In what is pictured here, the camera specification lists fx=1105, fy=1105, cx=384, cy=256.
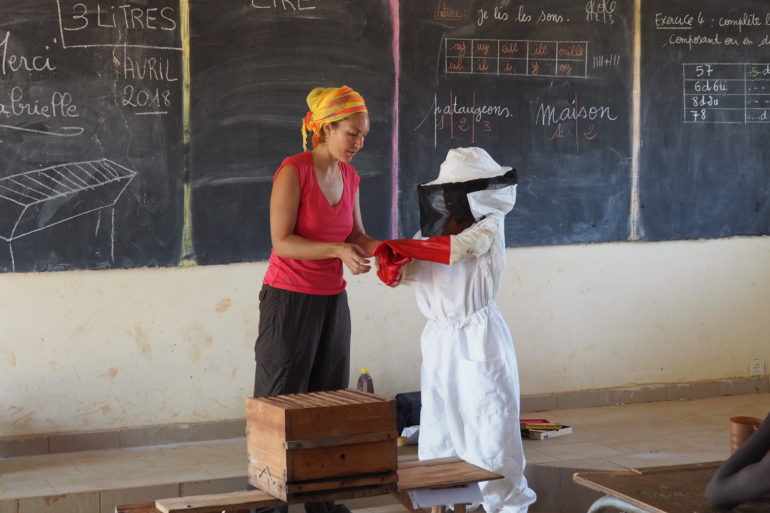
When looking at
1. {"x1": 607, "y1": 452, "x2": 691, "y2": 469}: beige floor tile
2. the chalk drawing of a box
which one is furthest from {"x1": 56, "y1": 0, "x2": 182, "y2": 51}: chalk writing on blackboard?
{"x1": 607, "y1": 452, "x2": 691, "y2": 469}: beige floor tile

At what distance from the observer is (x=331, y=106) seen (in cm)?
399

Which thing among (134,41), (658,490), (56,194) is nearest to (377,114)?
(134,41)

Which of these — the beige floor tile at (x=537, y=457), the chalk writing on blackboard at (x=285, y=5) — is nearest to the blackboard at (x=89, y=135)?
the chalk writing on blackboard at (x=285, y=5)

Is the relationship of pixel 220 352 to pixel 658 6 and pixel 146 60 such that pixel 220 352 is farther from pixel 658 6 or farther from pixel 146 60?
pixel 658 6

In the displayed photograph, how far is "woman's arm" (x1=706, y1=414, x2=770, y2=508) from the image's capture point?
215cm

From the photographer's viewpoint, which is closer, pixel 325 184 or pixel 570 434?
pixel 325 184

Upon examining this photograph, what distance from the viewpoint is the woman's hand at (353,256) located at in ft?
12.5

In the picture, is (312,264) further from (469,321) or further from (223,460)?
(223,460)

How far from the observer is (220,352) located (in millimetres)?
5555

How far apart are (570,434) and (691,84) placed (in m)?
2.23

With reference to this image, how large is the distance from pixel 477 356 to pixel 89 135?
2.21 metres

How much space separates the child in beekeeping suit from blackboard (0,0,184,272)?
1572 mm

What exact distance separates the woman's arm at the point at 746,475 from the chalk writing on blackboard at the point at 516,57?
12.9ft

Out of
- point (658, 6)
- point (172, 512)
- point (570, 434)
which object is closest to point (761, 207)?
point (658, 6)
